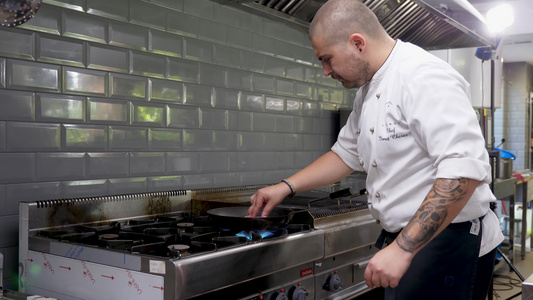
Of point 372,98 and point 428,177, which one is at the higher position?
point 372,98

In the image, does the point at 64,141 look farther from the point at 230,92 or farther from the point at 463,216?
the point at 463,216

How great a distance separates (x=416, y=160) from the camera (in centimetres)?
152

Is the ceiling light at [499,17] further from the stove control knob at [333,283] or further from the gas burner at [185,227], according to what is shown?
the gas burner at [185,227]

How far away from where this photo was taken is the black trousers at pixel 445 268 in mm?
1529

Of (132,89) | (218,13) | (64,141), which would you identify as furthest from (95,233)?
(218,13)

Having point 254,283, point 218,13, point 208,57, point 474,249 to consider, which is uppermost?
point 218,13

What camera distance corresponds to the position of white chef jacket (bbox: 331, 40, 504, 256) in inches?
53.3

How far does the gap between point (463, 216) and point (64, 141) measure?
147 cm

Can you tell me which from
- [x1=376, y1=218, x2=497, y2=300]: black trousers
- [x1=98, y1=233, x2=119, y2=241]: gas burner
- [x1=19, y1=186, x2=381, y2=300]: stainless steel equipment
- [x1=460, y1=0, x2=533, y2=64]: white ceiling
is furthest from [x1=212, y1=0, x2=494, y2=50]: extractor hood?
[x1=460, y1=0, x2=533, y2=64]: white ceiling

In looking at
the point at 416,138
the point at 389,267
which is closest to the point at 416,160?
the point at 416,138

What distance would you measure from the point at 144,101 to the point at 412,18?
5.78 ft

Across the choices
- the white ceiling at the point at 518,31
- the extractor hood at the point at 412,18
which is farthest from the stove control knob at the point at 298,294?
the white ceiling at the point at 518,31

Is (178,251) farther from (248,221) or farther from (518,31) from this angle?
(518,31)

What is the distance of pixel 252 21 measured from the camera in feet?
9.95
